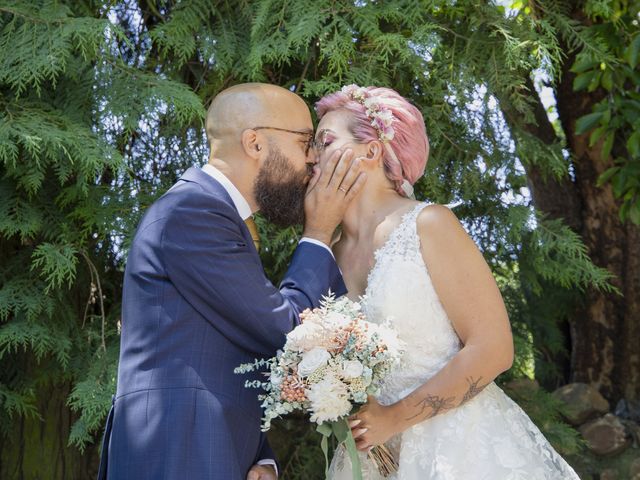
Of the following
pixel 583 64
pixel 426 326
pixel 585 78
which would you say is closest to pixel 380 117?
pixel 426 326

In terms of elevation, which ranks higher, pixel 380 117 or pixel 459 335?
pixel 380 117

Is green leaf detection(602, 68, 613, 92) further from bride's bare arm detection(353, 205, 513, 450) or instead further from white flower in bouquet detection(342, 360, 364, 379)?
white flower in bouquet detection(342, 360, 364, 379)

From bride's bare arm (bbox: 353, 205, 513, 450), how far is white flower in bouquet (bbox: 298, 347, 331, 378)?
0.46 meters

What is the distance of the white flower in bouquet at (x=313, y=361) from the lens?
8.19 feet

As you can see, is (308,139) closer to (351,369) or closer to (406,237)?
(406,237)

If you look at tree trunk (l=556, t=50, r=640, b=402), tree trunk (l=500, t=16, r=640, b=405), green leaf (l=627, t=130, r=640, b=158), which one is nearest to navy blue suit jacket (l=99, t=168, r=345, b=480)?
green leaf (l=627, t=130, r=640, b=158)

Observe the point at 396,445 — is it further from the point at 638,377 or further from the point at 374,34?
the point at 638,377

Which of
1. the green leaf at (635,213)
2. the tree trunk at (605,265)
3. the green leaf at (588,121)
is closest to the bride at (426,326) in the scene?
the green leaf at (588,121)

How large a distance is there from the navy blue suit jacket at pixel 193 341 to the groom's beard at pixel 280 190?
28 cm

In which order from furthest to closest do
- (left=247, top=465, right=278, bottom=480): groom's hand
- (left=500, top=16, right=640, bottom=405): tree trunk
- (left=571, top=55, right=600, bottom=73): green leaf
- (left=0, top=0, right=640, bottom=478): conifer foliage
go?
(left=500, top=16, right=640, bottom=405): tree trunk → (left=571, top=55, right=600, bottom=73): green leaf → (left=0, top=0, right=640, bottom=478): conifer foliage → (left=247, top=465, right=278, bottom=480): groom's hand

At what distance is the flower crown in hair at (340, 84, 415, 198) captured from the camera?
3.29m

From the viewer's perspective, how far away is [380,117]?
3299 millimetres

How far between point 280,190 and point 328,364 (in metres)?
0.83

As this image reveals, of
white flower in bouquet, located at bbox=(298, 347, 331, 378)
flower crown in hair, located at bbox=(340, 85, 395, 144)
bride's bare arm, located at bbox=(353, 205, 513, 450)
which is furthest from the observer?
flower crown in hair, located at bbox=(340, 85, 395, 144)
